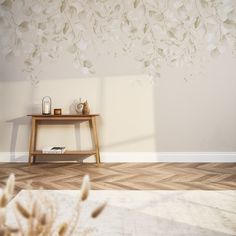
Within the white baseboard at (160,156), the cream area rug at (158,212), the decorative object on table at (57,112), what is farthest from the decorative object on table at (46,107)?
the cream area rug at (158,212)

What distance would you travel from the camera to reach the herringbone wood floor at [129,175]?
8.96ft

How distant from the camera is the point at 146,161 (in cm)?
380

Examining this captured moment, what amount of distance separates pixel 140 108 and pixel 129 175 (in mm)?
971

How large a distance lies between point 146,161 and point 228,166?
0.95 metres

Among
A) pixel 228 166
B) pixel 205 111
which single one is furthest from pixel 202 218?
pixel 205 111

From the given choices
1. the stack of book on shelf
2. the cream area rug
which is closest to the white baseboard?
the stack of book on shelf

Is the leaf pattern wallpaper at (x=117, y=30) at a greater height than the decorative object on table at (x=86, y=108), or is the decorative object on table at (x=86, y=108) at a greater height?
the leaf pattern wallpaper at (x=117, y=30)

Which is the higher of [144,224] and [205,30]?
[205,30]

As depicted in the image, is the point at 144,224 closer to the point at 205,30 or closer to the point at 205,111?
the point at 205,111

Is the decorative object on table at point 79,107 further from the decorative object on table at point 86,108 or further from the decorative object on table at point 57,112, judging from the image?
the decorative object on table at point 57,112

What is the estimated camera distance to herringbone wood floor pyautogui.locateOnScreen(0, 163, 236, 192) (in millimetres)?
2730

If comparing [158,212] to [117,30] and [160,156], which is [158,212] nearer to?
[160,156]

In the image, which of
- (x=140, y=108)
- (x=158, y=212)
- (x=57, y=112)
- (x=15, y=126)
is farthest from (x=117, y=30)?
(x=158, y=212)

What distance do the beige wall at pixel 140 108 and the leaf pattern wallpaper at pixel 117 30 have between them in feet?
0.59
